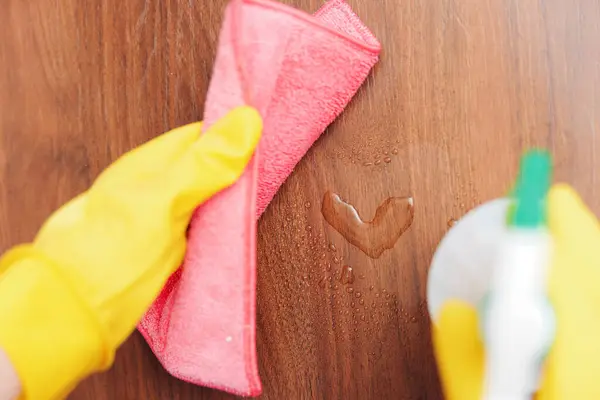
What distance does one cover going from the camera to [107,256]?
51 cm

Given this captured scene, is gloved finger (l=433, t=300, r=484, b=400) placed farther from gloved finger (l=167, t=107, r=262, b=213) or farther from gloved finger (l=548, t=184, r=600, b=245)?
gloved finger (l=167, t=107, r=262, b=213)

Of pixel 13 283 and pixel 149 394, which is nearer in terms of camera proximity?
pixel 13 283

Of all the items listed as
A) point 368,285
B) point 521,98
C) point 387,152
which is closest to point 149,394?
point 368,285

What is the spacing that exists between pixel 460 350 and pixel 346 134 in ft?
0.84

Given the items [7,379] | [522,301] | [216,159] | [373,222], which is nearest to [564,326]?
[522,301]

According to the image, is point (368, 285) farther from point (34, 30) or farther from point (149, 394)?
point (34, 30)

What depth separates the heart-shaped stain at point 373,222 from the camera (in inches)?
24.0

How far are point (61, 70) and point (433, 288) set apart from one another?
48cm

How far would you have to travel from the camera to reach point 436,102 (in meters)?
0.60

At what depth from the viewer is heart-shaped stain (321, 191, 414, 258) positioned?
610 mm

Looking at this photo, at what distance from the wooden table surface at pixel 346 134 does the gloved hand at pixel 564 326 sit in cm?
10

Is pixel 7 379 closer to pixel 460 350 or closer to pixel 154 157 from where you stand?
pixel 154 157

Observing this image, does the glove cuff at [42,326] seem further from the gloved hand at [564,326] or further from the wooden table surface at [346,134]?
the gloved hand at [564,326]

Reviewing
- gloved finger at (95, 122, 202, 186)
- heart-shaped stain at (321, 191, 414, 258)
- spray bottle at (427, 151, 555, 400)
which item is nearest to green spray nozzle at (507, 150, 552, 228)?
spray bottle at (427, 151, 555, 400)
